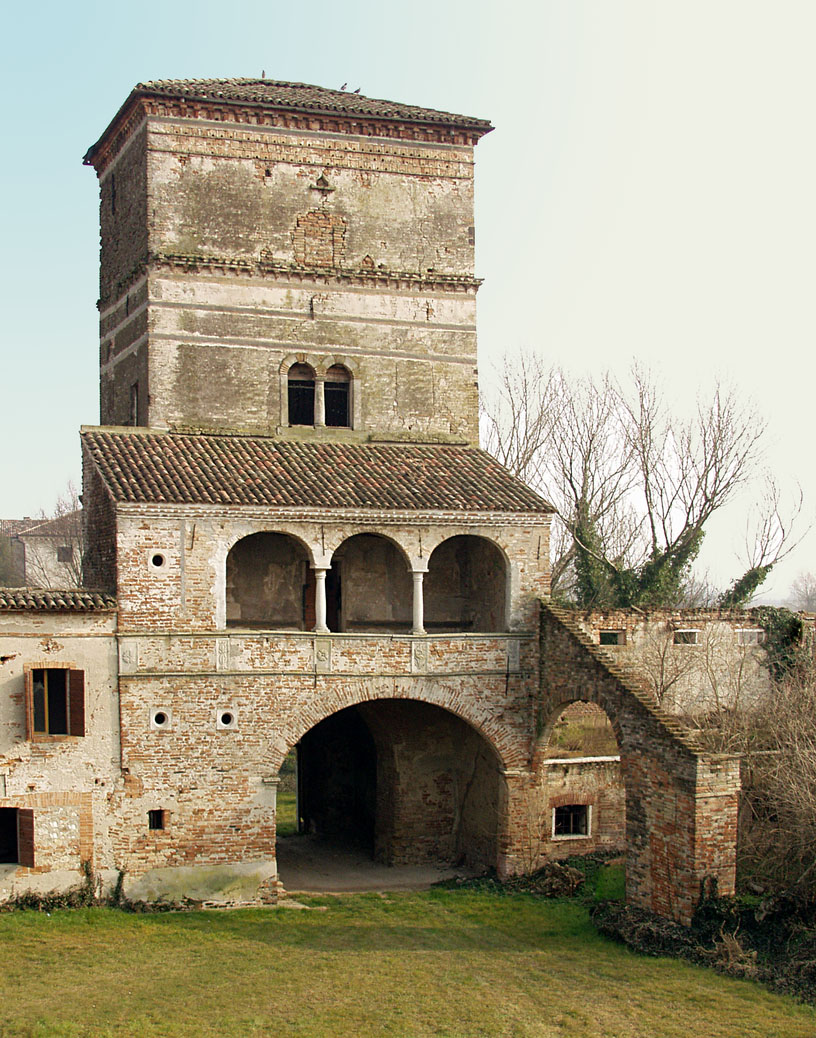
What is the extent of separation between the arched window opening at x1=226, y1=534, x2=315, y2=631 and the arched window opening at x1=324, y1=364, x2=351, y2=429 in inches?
119

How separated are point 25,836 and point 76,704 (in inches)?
91.5

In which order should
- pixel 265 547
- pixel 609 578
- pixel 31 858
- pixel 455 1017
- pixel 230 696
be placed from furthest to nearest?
pixel 609 578, pixel 265 547, pixel 230 696, pixel 31 858, pixel 455 1017

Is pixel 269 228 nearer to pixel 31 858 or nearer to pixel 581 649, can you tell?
pixel 581 649

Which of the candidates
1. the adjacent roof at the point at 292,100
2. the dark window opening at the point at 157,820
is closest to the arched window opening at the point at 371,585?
the dark window opening at the point at 157,820

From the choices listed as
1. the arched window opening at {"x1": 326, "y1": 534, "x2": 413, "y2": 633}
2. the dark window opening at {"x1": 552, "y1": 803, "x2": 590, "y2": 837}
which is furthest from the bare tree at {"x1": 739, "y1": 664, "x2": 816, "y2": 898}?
the arched window opening at {"x1": 326, "y1": 534, "x2": 413, "y2": 633}

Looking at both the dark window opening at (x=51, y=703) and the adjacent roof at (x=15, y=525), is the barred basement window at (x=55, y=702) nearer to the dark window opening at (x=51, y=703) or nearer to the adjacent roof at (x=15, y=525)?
the dark window opening at (x=51, y=703)

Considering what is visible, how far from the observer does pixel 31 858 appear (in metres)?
19.8

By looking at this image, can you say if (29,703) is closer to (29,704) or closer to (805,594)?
(29,704)

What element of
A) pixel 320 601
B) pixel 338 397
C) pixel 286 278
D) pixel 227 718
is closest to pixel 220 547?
pixel 320 601

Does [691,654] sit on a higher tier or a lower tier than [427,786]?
higher

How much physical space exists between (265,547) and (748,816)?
1045 centimetres

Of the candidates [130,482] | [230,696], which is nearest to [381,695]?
[230,696]

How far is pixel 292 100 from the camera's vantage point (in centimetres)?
2486

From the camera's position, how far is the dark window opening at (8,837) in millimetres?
20469
